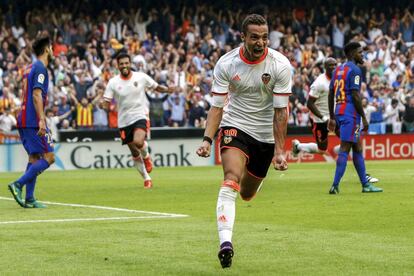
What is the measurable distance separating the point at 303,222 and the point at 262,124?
2960 mm

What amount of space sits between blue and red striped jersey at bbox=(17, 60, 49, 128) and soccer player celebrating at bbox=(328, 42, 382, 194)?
499 cm

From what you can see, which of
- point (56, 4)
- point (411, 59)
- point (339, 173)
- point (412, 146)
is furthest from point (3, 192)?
point (411, 59)

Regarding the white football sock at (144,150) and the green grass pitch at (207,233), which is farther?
the white football sock at (144,150)

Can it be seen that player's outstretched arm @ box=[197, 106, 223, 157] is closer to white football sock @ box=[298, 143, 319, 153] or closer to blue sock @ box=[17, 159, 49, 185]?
blue sock @ box=[17, 159, 49, 185]

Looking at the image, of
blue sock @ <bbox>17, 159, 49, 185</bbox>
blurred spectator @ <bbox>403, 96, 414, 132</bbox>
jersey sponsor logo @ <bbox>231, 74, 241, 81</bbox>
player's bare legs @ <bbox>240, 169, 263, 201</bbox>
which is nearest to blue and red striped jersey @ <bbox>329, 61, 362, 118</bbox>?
blue sock @ <bbox>17, 159, 49, 185</bbox>

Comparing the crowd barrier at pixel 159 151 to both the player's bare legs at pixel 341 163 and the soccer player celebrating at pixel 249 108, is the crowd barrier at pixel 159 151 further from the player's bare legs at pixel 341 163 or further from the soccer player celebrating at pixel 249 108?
the soccer player celebrating at pixel 249 108

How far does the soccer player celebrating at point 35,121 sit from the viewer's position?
15.5 meters

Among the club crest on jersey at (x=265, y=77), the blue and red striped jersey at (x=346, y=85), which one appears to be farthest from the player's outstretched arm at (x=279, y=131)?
the blue and red striped jersey at (x=346, y=85)

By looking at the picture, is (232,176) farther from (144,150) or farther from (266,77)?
(144,150)

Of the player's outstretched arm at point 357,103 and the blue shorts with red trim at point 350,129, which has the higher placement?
the player's outstretched arm at point 357,103

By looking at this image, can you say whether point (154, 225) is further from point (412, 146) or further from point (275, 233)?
point (412, 146)

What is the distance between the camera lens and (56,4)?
3891 centimetres

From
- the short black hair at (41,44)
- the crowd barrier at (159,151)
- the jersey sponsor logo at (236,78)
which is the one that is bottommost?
the crowd barrier at (159,151)

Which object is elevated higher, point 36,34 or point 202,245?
point 36,34
